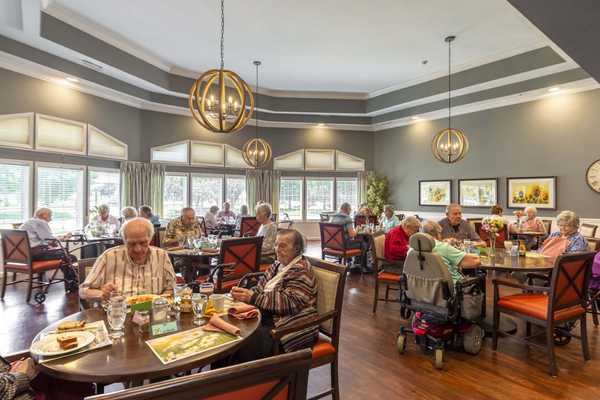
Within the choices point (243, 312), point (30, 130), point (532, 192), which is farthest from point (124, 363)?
point (532, 192)

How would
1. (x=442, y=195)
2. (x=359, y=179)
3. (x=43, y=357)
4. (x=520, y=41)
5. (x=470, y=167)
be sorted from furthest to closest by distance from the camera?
(x=359, y=179)
(x=442, y=195)
(x=470, y=167)
(x=520, y=41)
(x=43, y=357)

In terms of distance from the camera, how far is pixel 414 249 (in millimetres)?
3035

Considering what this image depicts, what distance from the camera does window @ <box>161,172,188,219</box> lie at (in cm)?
892

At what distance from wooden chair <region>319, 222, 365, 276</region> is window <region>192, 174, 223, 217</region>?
15.4 feet

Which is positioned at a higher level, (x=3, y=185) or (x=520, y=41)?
(x=520, y=41)

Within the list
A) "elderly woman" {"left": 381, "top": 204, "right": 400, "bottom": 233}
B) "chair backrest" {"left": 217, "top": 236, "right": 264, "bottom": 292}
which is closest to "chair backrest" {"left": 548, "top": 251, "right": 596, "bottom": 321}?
"chair backrest" {"left": 217, "top": 236, "right": 264, "bottom": 292}

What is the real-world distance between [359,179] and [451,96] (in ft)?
12.5

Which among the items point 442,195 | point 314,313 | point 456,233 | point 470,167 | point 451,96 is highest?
point 451,96

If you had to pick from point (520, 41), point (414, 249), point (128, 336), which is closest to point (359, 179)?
point (520, 41)

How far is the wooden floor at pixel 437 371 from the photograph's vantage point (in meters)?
2.51

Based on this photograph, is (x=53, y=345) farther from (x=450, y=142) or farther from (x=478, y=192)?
(x=478, y=192)

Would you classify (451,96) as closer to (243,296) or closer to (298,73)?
(298,73)

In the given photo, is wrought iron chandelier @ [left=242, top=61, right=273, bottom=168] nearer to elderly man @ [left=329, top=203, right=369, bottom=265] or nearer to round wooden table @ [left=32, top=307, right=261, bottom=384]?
elderly man @ [left=329, top=203, right=369, bottom=265]

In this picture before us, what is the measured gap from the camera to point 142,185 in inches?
327
